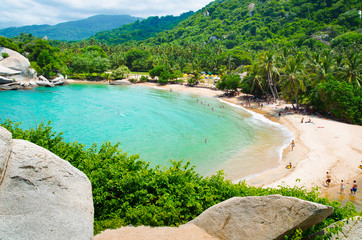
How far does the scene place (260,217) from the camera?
24.4 ft

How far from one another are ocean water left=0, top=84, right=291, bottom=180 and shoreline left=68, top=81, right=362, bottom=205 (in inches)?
65.0

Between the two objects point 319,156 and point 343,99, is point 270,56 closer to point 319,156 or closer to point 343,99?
point 343,99

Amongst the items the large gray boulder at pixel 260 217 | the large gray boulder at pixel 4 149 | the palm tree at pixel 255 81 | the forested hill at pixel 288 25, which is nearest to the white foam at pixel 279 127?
the palm tree at pixel 255 81

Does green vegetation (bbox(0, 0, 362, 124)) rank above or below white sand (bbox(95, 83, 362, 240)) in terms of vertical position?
above

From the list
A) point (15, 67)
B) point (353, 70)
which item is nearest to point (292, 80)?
point (353, 70)

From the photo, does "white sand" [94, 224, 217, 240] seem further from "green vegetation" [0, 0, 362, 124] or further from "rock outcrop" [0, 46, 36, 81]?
"rock outcrop" [0, 46, 36, 81]

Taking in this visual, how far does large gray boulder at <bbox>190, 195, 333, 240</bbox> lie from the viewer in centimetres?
682

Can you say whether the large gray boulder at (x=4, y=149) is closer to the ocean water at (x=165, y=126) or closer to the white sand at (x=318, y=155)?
the ocean water at (x=165, y=126)

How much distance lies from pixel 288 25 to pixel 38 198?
172894 millimetres

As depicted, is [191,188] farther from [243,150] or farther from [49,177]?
[243,150]

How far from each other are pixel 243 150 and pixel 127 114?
80.3ft

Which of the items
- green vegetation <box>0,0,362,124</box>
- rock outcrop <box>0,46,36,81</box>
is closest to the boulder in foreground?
green vegetation <box>0,0,362,124</box>

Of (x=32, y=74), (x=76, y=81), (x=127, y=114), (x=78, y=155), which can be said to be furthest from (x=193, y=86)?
(x=78, y=155)

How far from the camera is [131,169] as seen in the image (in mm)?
12188
